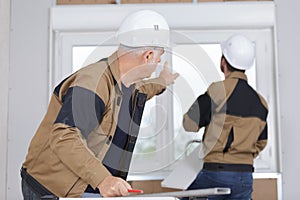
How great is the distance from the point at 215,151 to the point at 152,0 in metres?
1.31

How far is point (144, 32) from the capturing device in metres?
1.89

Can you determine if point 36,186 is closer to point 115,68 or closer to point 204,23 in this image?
point 115,68

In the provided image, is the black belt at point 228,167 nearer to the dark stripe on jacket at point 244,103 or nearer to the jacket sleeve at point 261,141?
the jacket sleeve at point 261,141

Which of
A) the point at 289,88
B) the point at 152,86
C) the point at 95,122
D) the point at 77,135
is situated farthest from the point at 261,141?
the point at 77,135

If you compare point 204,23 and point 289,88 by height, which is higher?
point 204,23

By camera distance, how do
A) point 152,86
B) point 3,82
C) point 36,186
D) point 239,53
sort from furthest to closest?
point 3,82, point 239,53, point 152,86, point 36,186

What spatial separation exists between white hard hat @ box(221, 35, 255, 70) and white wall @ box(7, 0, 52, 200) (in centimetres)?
128

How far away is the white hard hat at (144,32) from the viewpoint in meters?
1.88

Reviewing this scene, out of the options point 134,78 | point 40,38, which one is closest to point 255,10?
point 40,38

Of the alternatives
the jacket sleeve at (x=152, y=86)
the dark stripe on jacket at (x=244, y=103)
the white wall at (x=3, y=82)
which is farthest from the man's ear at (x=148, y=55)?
the white wall at (x=3, y=82)

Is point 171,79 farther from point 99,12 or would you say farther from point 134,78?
point 99,12

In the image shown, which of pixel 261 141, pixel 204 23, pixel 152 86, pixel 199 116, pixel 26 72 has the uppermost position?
pixel 204 23

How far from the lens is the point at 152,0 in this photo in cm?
384

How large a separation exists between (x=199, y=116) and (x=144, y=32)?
4.27ft
